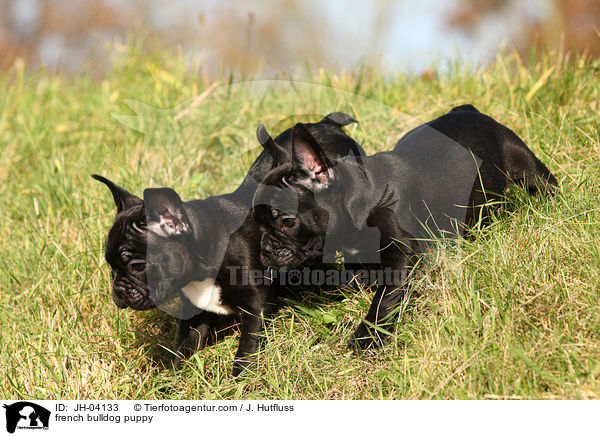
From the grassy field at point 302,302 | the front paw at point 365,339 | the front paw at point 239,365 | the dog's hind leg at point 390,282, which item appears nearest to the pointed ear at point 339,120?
the grassy field at point 302,302

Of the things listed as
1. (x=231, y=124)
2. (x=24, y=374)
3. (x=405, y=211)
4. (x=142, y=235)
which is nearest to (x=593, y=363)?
(x=405, y=211)

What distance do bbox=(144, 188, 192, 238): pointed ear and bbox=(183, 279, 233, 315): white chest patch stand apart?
34 centimetres

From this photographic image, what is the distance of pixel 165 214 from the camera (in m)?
3.06

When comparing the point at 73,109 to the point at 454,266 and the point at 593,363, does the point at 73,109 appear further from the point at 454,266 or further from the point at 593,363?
the point at 593,363

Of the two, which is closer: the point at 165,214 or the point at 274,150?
the point at 165,214

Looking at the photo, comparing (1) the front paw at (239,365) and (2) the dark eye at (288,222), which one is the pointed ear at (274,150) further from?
(1) the front paw at (239,365)

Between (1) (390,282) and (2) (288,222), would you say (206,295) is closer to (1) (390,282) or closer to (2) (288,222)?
(2) (288,222)

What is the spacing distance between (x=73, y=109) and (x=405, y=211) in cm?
437

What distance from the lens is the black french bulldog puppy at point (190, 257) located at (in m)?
3.08

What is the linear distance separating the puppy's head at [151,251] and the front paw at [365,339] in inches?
37.1

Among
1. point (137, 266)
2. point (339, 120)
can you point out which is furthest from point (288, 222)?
point (339, 120)

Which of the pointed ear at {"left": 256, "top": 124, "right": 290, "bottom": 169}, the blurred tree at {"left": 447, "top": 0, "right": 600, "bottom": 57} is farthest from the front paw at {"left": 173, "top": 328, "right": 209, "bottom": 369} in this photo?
the blurred tree at {"left": 447, "top": 0, "right": 600, "bottom": 57}

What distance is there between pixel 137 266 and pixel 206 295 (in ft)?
1.34
